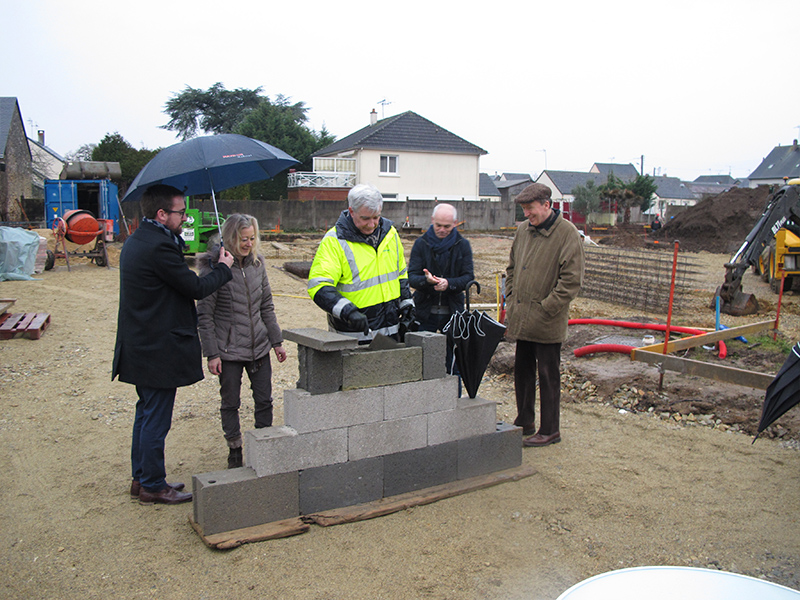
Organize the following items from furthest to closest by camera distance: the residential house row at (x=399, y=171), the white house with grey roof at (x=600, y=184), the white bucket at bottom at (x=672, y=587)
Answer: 1. the white house with grey roof at (x=600, y=184)
2. the residential house row at (x=399, y=171)
3. the white bucket at bottom at (x=672, y=587)

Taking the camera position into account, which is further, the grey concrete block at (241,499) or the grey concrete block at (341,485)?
the grey concrete block at (341,485)

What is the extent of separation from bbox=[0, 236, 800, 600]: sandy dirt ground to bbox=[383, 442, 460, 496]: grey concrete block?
193mm

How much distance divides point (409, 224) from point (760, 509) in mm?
27839

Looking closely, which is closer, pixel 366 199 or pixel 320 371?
pixel 320 371

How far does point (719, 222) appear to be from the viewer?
29891 millimetres

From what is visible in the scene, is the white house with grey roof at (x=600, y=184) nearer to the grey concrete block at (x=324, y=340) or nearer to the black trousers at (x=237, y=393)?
the black trousers at (x=237, y=393)

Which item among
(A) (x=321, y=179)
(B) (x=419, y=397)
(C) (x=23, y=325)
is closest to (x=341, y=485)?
(B) (x=419, y=397)

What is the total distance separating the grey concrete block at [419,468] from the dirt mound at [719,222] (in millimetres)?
27221

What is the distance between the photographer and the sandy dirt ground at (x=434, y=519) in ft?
9.94

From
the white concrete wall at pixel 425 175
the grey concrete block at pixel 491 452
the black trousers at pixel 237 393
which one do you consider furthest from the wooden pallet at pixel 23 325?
the white concrete wall at pixel 425 175

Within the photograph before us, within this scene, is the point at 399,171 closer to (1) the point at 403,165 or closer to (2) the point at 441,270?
(1) the point at 403,165

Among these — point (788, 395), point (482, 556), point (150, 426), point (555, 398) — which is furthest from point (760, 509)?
point (150, 426)

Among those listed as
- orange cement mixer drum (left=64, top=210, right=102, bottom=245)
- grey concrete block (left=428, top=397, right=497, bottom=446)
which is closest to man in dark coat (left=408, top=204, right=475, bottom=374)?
grey concrete block (left=428, top=397, right=497, bottom=446)

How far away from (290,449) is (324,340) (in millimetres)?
648
